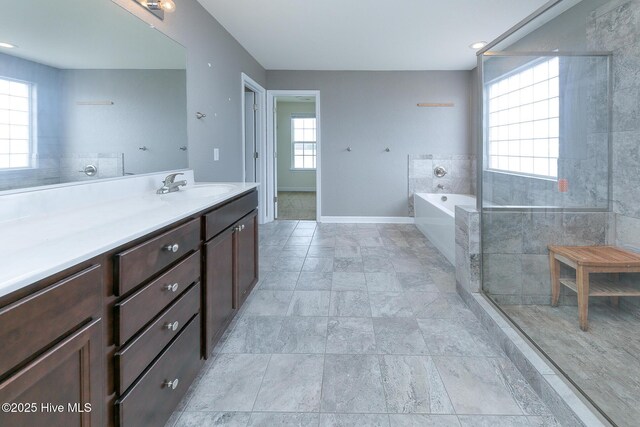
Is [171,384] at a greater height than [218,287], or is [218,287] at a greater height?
[218,287]

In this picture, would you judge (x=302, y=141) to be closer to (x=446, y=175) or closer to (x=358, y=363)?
(x=446, y=175)

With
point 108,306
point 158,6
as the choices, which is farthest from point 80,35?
point 108,306

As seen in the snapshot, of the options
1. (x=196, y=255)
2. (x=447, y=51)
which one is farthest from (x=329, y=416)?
(x=447, y=51)

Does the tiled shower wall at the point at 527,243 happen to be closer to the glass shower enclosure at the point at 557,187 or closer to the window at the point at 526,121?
the glass shower enclosure at the point at 557,187

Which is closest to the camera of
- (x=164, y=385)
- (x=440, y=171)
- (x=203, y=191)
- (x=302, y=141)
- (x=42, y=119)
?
(x=164, y=385)

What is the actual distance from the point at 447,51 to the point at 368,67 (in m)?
1.19

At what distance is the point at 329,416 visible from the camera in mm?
1519

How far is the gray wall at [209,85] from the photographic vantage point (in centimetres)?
279

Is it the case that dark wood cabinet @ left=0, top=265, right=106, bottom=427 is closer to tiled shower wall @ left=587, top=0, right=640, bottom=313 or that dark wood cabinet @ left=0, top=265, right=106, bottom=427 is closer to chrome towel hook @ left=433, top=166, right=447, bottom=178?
tiled shower wall @ left=587, top=0, right=640, bottom=313

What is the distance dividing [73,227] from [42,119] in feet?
1.83

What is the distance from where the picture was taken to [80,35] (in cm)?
170

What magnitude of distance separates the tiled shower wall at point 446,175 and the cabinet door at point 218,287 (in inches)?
165

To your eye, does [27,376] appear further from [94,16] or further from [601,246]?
[601,246]

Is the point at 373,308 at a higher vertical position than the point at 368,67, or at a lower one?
lower
